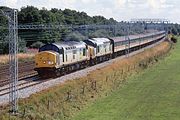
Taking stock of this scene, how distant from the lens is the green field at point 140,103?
33.5m

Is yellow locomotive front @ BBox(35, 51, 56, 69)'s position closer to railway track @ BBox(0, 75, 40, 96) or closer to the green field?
railway track @ BBox(0, 75, 40, 96)

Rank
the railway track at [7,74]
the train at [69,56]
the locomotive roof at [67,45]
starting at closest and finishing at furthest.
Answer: the railway track at [7,74], the train at [69,56], the locomotive roof at [67,45]

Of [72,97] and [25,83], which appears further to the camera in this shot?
[25,83]

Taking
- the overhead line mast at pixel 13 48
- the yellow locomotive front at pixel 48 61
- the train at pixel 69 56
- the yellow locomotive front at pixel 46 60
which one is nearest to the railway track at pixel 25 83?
the yellow locomotive front at pixel 48 61

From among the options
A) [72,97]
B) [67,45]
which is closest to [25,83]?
[72,97]

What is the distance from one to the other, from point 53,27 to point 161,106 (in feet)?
177

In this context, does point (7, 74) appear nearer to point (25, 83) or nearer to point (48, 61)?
point (48, 61)

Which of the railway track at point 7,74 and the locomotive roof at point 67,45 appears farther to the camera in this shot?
the locomotive roof at point 67,45

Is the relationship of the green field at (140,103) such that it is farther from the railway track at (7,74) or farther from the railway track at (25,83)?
the railway track at (7,74)

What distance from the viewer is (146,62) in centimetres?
7519

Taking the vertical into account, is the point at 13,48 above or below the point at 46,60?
above

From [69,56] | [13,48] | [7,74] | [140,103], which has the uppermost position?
[13,48]

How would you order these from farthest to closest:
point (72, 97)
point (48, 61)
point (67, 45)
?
point (67, 45) < point (48, 61) < point (72, 97)

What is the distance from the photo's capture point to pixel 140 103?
39219mm
